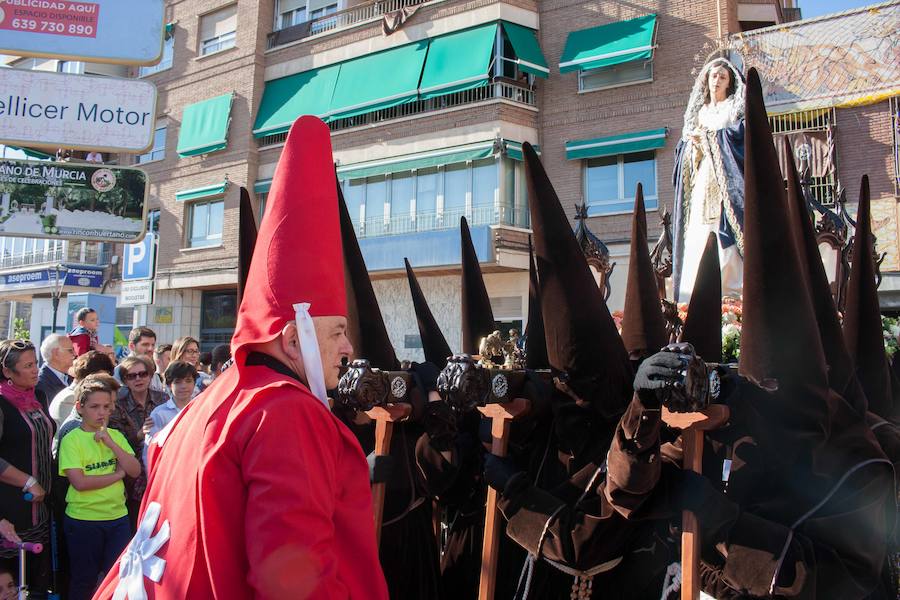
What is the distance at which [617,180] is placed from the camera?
55.2 ft

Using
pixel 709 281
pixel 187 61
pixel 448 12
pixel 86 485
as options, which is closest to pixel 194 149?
pixel 187 61

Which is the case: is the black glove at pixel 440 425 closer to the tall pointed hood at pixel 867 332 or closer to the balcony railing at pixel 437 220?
the tall pointed hood at pixel 867 332

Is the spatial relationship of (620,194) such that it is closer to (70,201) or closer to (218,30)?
(70,201)

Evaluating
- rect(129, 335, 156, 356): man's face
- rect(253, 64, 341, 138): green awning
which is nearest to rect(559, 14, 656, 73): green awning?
rect(253, 64, 341, 138): green awning

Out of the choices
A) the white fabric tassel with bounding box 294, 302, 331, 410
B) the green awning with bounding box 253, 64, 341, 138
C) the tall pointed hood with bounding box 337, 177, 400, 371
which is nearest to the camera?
the white fabric tassel with bounding box 294, 302, 331, 410

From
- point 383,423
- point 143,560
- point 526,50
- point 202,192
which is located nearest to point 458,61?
point 526,50

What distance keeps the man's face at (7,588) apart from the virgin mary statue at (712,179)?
4813mm

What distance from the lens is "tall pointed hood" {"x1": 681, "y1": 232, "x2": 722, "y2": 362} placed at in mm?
3301

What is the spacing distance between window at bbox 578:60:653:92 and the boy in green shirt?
14.7 metres

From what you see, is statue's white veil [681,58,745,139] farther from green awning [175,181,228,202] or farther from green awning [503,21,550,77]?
green awning [175,181,228,202]

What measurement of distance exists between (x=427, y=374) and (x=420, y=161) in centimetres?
1507

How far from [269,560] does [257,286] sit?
0.70 meters

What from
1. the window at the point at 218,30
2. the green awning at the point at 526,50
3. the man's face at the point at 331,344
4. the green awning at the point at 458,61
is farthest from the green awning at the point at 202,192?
the man's face at the point at 331,344

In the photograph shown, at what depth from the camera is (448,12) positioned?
1816cm
